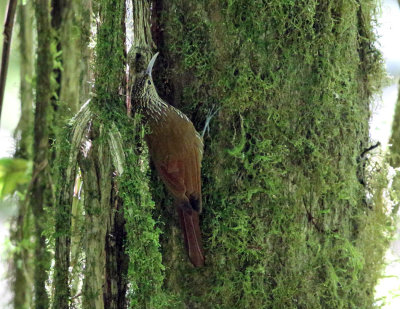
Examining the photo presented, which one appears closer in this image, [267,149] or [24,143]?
[267,149]

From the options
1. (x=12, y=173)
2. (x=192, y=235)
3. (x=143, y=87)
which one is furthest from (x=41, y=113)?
(x=192, y=235)

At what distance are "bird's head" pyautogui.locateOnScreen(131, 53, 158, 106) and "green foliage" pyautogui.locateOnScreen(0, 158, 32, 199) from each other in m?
0.71

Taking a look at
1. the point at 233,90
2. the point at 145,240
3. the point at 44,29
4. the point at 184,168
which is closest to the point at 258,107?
the point at 233,90

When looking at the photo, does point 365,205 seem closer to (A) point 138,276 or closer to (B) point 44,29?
(A) point 138,276

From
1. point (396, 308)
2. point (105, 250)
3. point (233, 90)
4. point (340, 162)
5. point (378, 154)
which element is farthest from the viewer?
point (396, 308)

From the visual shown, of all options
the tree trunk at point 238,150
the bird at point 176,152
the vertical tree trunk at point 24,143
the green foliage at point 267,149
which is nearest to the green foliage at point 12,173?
the vertical tree trunk at point 24,143

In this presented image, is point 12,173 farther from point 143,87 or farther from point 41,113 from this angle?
point 143,87

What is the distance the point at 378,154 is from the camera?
1.84 meters

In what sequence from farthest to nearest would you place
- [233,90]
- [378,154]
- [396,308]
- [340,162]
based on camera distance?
1. [396,308]
2. [378,154]
3. [340,162]
4. [233,90]

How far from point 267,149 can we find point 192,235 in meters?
0.33

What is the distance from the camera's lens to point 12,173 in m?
1.99

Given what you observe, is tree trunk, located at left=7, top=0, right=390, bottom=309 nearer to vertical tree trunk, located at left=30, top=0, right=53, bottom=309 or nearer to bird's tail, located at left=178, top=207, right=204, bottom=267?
bird's tail, located at left=178, top=207, right=204, bottom=267

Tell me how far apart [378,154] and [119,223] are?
3.24ft

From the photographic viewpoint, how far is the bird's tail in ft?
4.73
